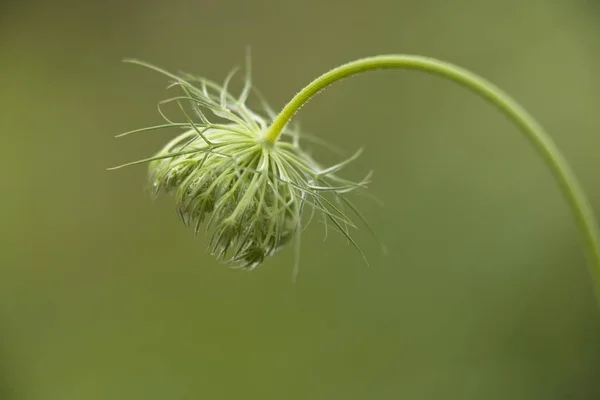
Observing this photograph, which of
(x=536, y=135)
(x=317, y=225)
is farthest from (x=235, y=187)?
(x=317, y=225)

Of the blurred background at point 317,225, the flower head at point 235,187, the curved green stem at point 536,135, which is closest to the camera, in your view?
the curved green stem at point 536,135

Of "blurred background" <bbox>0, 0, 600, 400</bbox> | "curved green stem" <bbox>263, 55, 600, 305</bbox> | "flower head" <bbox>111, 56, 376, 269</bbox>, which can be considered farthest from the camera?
"blurred background" <bbox>0, 0, 600, 400</bbox>

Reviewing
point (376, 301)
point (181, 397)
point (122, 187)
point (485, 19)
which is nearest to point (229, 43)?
point (122, 187)

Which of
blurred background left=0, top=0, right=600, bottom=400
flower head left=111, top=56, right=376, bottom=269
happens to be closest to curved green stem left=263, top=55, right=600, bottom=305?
flower head left=111, top=56, right=376, bottom=269

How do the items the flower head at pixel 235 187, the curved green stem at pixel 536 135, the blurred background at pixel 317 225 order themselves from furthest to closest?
the blurred background at pixel 317 225 → the flower head at pixel 235 187 → the curved green stem at pixel 536 135

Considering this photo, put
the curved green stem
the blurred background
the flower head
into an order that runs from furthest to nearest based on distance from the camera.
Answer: the blurred background → the flower head → the curved green stem

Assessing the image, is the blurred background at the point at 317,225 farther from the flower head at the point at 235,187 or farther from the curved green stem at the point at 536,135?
the curved green stem at the point at 536,135

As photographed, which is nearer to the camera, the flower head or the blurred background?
the flower head

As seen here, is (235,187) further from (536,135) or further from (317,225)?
(317,225)

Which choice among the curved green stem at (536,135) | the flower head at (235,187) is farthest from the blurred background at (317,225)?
the curved green stem at (536,135)

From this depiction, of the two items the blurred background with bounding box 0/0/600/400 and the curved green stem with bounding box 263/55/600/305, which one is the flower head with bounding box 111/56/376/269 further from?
the blurred background with bounding box 0/0/600/400
